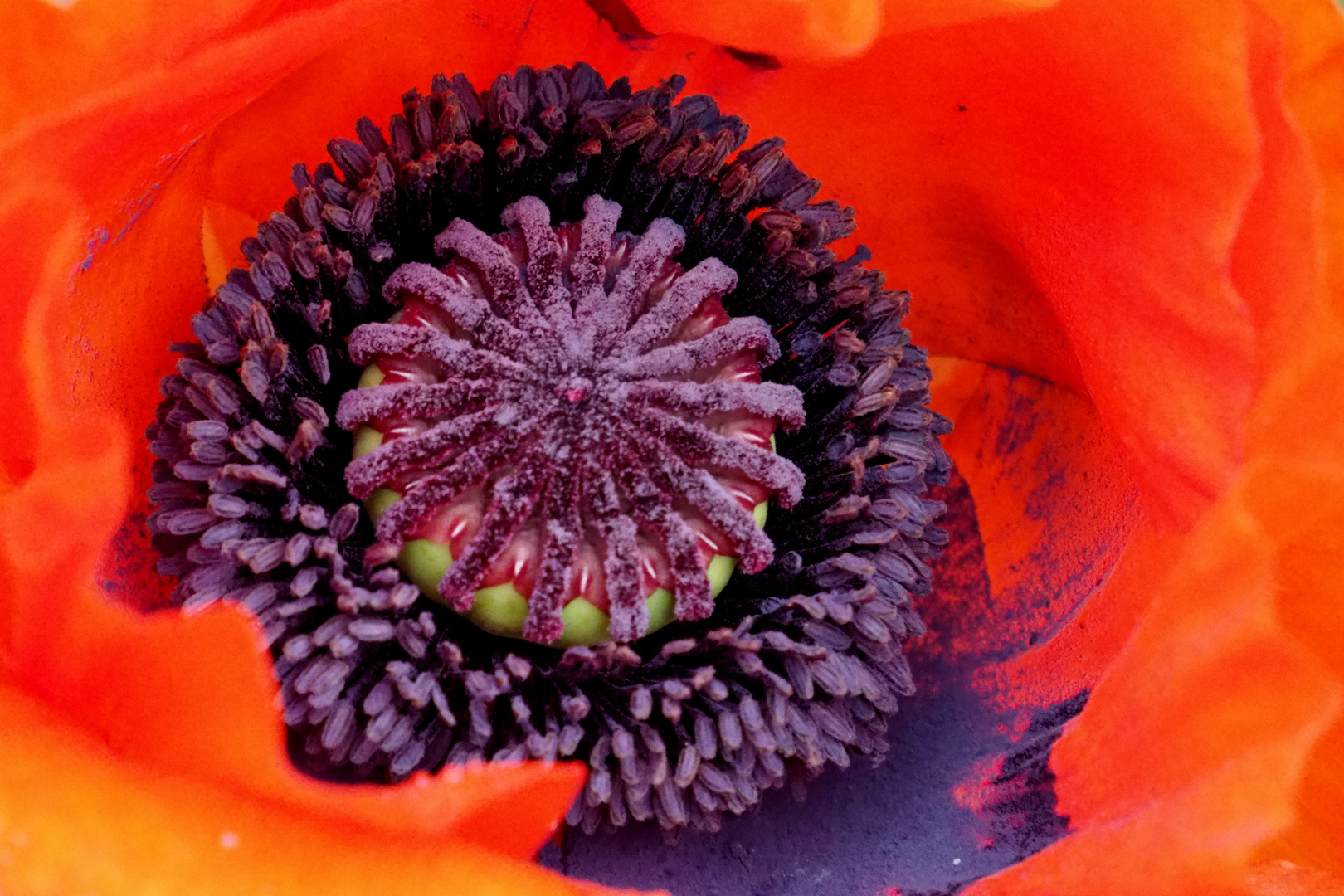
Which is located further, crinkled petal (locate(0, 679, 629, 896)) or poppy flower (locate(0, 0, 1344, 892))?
poppy flower (locate(0, 0, 1344, 892))

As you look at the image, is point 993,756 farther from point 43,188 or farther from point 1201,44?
point 43,188

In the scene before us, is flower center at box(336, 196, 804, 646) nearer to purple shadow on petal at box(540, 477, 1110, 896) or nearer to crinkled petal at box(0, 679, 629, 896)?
purple shadow on petal at box(540, 477, 1110, 896)

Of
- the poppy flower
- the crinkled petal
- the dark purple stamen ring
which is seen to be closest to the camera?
the crinkled petal

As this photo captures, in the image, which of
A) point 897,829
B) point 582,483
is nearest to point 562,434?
point 582,483

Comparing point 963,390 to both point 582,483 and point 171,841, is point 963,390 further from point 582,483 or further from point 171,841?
point 171,841

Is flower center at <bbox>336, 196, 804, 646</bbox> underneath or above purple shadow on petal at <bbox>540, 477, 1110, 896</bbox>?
above

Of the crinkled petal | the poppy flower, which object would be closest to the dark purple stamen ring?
the poppy flower

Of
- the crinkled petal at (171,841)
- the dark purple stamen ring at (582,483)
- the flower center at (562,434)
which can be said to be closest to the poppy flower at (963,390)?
the crinkled petal at (171,841)

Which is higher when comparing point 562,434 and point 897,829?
point 562,434

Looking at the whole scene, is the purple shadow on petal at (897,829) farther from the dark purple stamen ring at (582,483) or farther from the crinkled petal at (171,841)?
the crinkled petal at (171,841)
